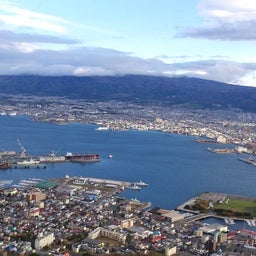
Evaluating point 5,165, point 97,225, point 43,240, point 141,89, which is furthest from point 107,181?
point 141,89

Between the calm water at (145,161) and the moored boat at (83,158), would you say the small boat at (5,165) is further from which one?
the moored boat at (83,158)

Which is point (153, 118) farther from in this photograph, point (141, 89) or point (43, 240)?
point (43, 240)

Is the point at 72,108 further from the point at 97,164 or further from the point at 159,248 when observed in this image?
the point at 159,248

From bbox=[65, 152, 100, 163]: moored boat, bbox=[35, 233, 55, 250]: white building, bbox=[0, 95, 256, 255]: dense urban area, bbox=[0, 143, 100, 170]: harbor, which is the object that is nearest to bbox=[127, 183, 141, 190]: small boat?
bbox=[0, 95, 256, 255]: dense urban area

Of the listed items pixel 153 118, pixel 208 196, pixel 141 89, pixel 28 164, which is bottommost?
pixel 28 164

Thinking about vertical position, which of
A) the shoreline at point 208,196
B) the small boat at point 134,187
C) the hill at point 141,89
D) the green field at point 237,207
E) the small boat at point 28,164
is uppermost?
the hill at point 141,89

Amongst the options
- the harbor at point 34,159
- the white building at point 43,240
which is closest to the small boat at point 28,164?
the harbor at point 34,159
